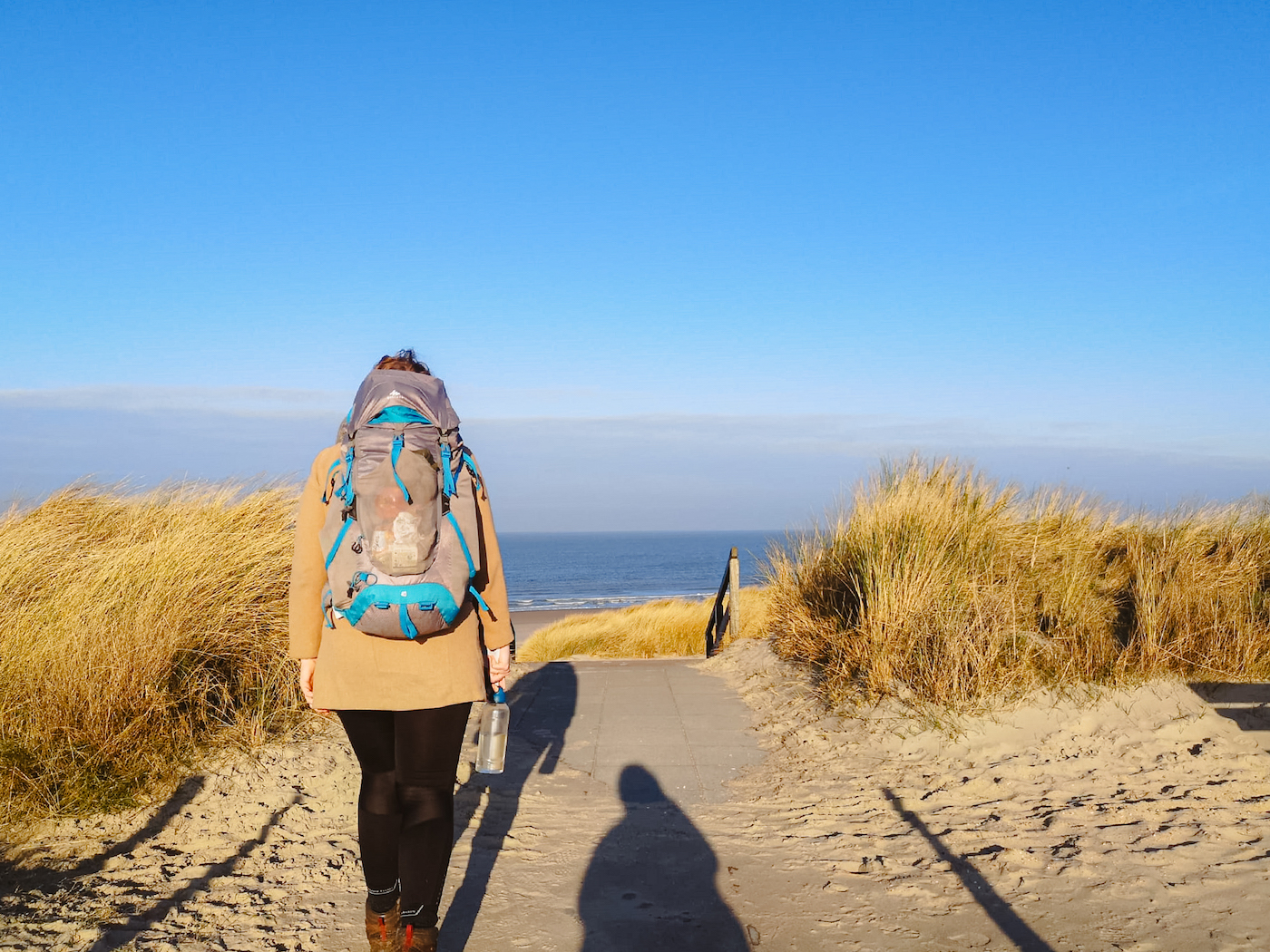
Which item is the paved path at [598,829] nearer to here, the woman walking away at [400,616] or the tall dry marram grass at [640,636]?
the woman walking away at [400,616]

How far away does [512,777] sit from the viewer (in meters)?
5.33

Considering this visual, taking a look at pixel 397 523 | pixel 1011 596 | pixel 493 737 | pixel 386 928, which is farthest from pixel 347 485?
pixel 1011 596

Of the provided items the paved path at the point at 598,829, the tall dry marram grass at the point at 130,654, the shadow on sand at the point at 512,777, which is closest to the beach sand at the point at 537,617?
the shadow on sand at the point at 512,777

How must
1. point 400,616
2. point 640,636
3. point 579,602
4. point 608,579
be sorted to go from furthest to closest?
point 608,579 < point 579,602 < point 640,636 < point 400,616

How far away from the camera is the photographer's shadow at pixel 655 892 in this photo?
319cm

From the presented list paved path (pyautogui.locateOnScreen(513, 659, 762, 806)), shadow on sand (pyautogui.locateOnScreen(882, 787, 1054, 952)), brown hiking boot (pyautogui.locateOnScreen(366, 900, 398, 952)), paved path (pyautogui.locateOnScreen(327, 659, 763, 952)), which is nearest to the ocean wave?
paved path (pyautogui.locateOnScreen(513, 659, 762, 806))

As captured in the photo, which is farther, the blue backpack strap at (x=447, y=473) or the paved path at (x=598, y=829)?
the paved path at (x=598, y=829)

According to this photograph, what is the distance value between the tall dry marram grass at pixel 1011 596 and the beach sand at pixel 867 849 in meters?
0.37

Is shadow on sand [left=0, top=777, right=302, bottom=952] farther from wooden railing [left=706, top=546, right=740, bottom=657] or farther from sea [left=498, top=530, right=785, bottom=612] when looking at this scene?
sea [left=498, top=530, right=785, bottom=612]

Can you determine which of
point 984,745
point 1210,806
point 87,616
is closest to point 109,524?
point 87,616

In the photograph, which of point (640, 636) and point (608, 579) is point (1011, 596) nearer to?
point (640, 636)

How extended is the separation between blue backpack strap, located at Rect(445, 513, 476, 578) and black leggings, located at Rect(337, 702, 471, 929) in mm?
405

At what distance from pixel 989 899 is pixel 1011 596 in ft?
10.8

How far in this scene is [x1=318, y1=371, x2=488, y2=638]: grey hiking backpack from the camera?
96.1 inches
